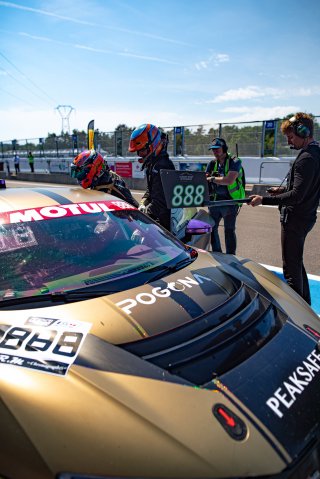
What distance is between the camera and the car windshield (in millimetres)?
1999

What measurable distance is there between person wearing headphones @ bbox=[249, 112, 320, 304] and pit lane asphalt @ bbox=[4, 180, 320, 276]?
1.94 m

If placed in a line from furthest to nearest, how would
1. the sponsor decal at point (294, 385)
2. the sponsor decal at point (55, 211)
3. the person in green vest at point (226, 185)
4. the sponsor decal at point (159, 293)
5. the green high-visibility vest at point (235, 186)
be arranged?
the green high-visibility vest at point (235, 186) → the person in green vest at point (226, 185) → the sponsor decal at point (55, 211) → the sponsor decal at point (159, 293) → the sponsor decal at point (294, 385)

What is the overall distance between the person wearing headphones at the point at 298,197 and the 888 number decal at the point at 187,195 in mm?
810

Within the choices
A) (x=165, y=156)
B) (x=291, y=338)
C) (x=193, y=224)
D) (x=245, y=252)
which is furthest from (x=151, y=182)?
(x=245, y=252)

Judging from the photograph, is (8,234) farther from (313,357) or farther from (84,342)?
(313,357)

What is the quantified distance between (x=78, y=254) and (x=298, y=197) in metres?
2.01

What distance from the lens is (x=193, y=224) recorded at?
10.9 ft

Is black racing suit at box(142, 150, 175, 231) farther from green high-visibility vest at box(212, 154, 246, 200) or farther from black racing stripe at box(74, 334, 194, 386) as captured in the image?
black racing stripe at box(74, 334, 194, 386)

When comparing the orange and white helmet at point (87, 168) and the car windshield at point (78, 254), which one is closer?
the car windshield at point (78, 254)

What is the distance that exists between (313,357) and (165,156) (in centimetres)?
241

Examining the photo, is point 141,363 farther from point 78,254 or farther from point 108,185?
point 108,185

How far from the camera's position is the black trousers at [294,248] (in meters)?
3.37

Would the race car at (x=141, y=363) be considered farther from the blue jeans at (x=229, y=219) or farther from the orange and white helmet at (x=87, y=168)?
the blue jeans at (x=229, y=219)

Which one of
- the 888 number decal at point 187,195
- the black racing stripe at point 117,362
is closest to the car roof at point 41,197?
the 888 number decal at point 187,195
